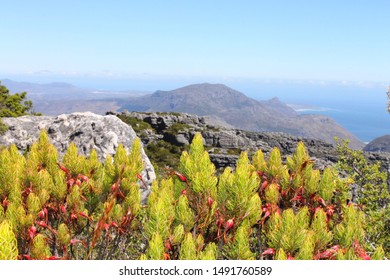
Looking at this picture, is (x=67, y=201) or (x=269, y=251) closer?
(x=269, y=251)

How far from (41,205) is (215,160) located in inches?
2798

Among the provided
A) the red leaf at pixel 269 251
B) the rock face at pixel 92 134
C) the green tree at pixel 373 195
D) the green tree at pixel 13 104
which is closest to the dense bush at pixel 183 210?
the red leaf at pixel 269 251

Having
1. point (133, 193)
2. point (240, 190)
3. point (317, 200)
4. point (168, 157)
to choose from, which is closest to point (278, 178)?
point (317, 200)

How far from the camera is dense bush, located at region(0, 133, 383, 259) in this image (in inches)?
133

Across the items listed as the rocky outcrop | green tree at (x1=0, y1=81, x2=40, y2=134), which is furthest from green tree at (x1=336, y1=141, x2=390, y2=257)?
the rocky outcrop

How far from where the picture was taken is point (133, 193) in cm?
421

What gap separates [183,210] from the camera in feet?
11.9

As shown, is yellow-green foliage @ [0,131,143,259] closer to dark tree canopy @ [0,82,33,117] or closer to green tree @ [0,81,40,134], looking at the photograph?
green tree @ [0,81,40,134]

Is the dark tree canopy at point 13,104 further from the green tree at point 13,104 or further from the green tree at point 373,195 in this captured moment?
the green tree at point 373,195

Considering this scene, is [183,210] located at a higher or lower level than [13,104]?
higher

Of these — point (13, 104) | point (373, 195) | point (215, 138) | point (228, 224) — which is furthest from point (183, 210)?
point (215, 138)

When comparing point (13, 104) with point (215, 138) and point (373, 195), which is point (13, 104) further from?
point (373, 195)

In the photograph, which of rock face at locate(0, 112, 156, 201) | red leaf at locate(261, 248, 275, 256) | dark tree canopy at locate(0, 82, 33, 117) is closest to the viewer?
red leaf at locate(261, 248, 275, 256)

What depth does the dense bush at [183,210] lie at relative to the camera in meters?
3.39
